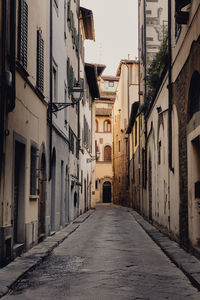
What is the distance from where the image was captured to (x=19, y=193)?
428 inches

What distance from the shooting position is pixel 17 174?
10930 mm

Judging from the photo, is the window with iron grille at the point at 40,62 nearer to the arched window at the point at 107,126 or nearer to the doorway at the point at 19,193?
the doorway at the point at 19,193

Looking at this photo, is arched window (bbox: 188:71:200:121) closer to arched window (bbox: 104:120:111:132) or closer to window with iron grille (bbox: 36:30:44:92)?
window with iron grille (bbox: 36:30:44:92)

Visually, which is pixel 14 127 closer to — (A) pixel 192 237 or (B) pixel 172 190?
(A) pixel 192 237

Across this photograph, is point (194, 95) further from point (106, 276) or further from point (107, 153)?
point (107, 153)

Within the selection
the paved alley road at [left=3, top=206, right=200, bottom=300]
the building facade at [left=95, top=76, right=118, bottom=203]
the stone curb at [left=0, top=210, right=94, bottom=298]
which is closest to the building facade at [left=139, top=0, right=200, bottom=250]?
the paved alley road at [left=3, top=206, right=200, bottom=300]

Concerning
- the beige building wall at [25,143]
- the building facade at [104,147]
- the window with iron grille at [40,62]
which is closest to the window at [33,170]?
the beige building wall at [25,143]

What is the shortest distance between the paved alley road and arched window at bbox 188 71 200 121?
3.11 m

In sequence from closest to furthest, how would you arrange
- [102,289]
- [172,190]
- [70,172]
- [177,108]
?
[102,289] → [177,108] → [172,190] → [70,172]

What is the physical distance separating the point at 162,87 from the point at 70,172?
8.48 m

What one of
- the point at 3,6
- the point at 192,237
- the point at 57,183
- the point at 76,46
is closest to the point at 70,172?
the point at 57,183

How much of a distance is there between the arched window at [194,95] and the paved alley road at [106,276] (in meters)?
3.11

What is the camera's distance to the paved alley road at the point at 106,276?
6586mm

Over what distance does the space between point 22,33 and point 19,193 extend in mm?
3444
